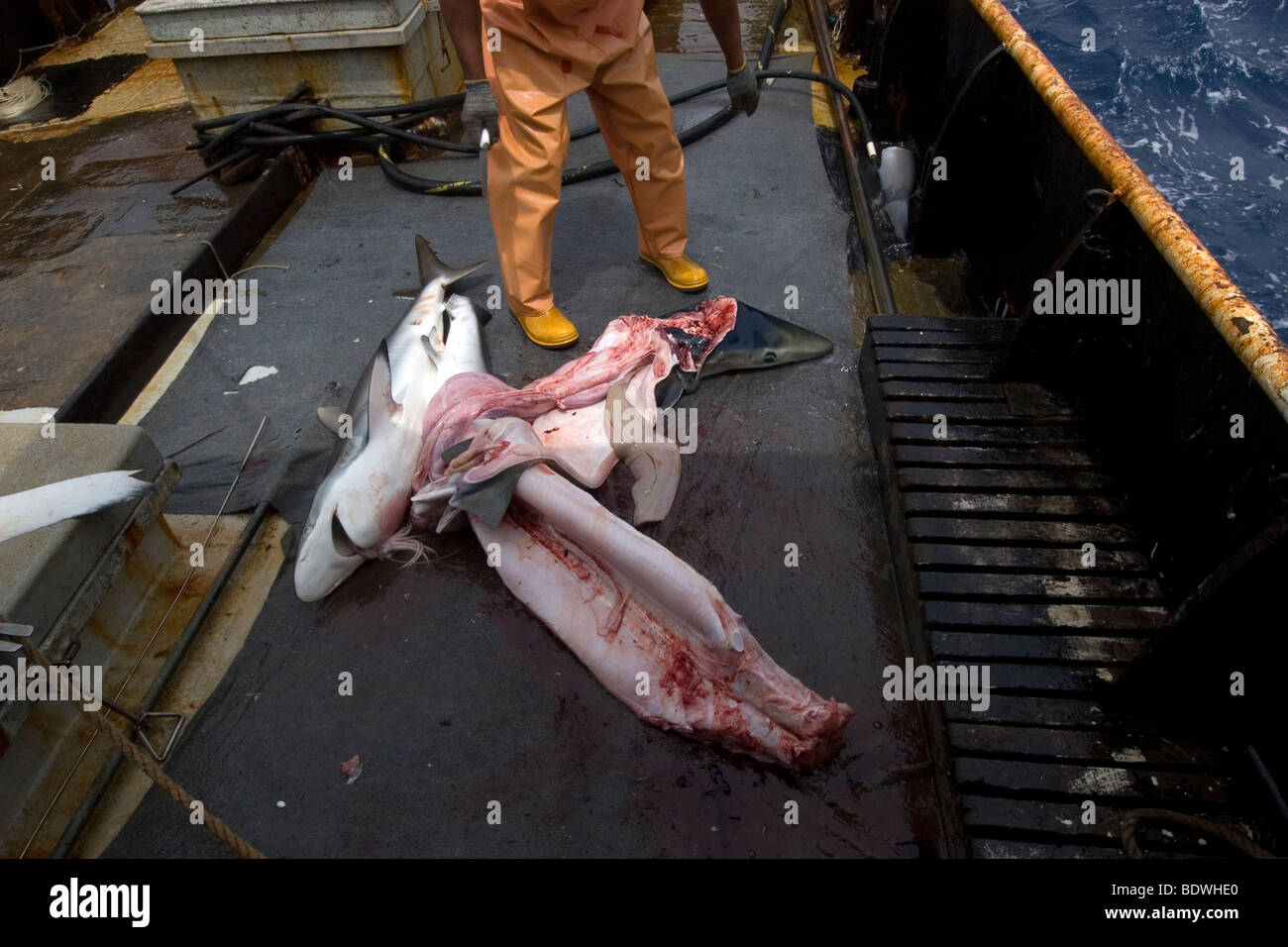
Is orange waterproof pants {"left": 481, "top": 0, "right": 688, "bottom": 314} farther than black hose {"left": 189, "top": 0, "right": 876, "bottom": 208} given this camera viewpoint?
No

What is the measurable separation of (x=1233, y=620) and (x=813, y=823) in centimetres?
126

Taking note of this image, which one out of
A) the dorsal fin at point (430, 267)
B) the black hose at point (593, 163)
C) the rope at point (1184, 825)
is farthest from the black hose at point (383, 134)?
the rope at point (1184, 825)

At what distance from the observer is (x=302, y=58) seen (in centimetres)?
545

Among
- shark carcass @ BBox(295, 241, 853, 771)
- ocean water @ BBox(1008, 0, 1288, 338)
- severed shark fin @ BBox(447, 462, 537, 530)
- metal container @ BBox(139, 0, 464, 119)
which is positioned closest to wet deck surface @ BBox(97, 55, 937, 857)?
shark carcass @ BBox(295, 241, 853, 771)

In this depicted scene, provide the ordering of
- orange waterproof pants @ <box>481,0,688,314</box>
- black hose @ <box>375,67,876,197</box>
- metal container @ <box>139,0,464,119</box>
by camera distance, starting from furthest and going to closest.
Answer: metal container @ <box>139,0,464,119</box>
black hose @ <box>375,67,876,197</box>
orange waterproof pants @ <box>481,0,688,314</box>

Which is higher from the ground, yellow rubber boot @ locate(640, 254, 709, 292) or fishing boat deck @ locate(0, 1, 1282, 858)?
yellow rubber boot @ locate(640, 254, 709, 292)

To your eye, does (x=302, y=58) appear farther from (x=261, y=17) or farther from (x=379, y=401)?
(x=379, y=401)

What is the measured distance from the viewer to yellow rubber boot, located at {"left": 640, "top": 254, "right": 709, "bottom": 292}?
163 inches

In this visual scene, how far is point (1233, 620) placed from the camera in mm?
1935

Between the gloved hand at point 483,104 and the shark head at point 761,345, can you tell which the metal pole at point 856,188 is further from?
the gloved hand at point 483,104

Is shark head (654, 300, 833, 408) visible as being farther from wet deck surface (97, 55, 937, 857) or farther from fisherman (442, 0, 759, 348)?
fisherman (442, 0, 759, 348)

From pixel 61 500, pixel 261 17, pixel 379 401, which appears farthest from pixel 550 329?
pixel 261 17

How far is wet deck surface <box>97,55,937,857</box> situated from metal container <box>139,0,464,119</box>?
97.0 inches
